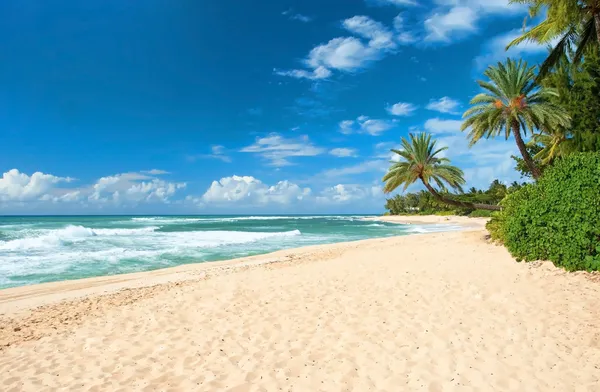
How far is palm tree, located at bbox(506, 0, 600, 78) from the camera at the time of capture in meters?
13.6

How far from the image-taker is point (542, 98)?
1856 cm

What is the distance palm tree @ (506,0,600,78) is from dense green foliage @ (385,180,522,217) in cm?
2431

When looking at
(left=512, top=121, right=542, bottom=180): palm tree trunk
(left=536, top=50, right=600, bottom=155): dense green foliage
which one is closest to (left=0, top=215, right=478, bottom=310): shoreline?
Answer: (left=536, top=50, right=600, bottom=155): dense green foliage

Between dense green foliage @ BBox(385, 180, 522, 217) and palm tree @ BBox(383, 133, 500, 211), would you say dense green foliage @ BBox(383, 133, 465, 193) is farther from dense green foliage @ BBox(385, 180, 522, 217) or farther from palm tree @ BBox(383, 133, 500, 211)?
dense green foliage @ BBox(385, 180, 522, 217)

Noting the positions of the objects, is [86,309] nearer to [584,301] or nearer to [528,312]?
[528,312]

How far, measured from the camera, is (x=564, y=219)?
360 inches

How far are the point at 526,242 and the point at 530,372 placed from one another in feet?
23.2

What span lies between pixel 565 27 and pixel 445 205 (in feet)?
106

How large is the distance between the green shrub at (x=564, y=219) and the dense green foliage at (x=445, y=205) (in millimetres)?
31323

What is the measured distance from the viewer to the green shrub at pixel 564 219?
8625mm

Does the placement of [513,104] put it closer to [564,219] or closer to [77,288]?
[564,219]

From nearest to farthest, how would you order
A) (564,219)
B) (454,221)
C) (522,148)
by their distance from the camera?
(564,219) → (522,148) → (454,221)

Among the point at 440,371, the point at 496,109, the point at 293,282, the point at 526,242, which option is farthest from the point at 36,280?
the point at 496,109

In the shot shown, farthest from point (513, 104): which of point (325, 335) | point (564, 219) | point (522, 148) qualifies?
point (325, 335)
